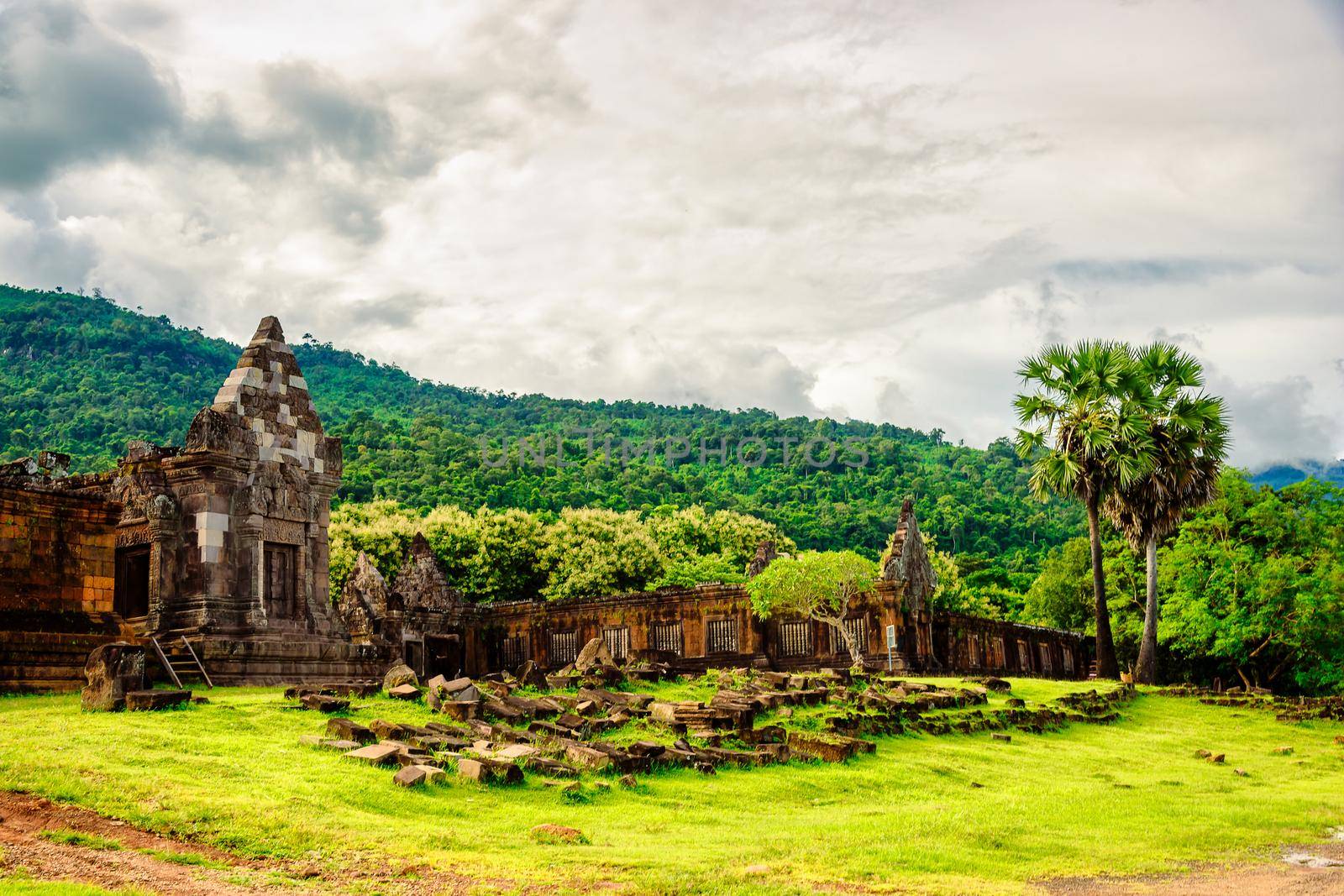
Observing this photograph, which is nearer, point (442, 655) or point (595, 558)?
point (442, 655)

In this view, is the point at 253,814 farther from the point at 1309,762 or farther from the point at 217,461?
the point at 1309,762

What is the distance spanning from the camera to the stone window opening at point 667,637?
3012 centimetres

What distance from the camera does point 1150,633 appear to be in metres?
32.5

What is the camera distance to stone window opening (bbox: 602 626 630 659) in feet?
100

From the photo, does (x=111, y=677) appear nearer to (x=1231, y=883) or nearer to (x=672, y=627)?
(x=1231, y=883)

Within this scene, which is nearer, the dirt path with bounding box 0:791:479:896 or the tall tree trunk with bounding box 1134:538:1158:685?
the dirt path with bounding box 0:791:479:896

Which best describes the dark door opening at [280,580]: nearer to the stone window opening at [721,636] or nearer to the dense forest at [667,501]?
the stone window opening at [721,636]

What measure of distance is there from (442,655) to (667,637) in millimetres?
6251

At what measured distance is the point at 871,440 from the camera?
92125 millimetres

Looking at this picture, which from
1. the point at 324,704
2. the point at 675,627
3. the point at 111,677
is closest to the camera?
the point at 111,677

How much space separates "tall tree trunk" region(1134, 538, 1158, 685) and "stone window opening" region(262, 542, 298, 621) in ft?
72.5

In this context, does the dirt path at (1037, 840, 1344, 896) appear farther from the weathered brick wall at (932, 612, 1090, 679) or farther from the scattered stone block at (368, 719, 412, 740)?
the weathered brick wall at (932, 612, 1090, 679)

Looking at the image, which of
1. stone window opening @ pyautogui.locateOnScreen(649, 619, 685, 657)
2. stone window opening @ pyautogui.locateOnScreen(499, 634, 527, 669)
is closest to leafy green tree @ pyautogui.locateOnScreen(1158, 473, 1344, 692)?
stone window opening @ pyautogui.locateOnScreen(649, 619, 685, 657)

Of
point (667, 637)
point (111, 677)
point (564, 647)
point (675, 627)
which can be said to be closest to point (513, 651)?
point (564, 647)
